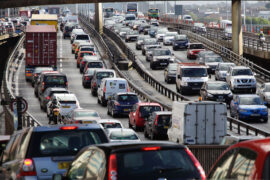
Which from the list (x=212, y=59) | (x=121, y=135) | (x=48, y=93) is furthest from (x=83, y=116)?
(x=212, y=59)

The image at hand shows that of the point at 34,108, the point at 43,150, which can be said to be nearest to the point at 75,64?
the point at 34,108

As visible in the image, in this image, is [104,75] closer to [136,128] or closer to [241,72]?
[241,72]

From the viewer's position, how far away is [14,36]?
114 meters

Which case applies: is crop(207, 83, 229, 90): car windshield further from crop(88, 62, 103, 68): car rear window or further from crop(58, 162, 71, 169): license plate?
crop(58, 162, 71, 169): license plate

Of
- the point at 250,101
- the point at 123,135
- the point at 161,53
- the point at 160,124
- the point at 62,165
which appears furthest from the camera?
the point at 161,53

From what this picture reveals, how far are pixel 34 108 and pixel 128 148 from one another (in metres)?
38.0

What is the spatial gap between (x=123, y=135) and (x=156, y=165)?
17.1m

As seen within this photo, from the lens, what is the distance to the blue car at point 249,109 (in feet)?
122

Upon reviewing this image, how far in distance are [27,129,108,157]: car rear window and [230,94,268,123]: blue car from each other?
1030 inches

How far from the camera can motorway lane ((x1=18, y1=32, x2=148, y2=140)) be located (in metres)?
42.8

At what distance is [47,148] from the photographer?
1135cm

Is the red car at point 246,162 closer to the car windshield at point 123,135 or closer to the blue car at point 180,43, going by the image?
the car windshield at point 123,135

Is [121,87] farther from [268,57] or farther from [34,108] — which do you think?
[268,57]

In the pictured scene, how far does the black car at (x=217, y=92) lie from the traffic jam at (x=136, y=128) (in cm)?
6
